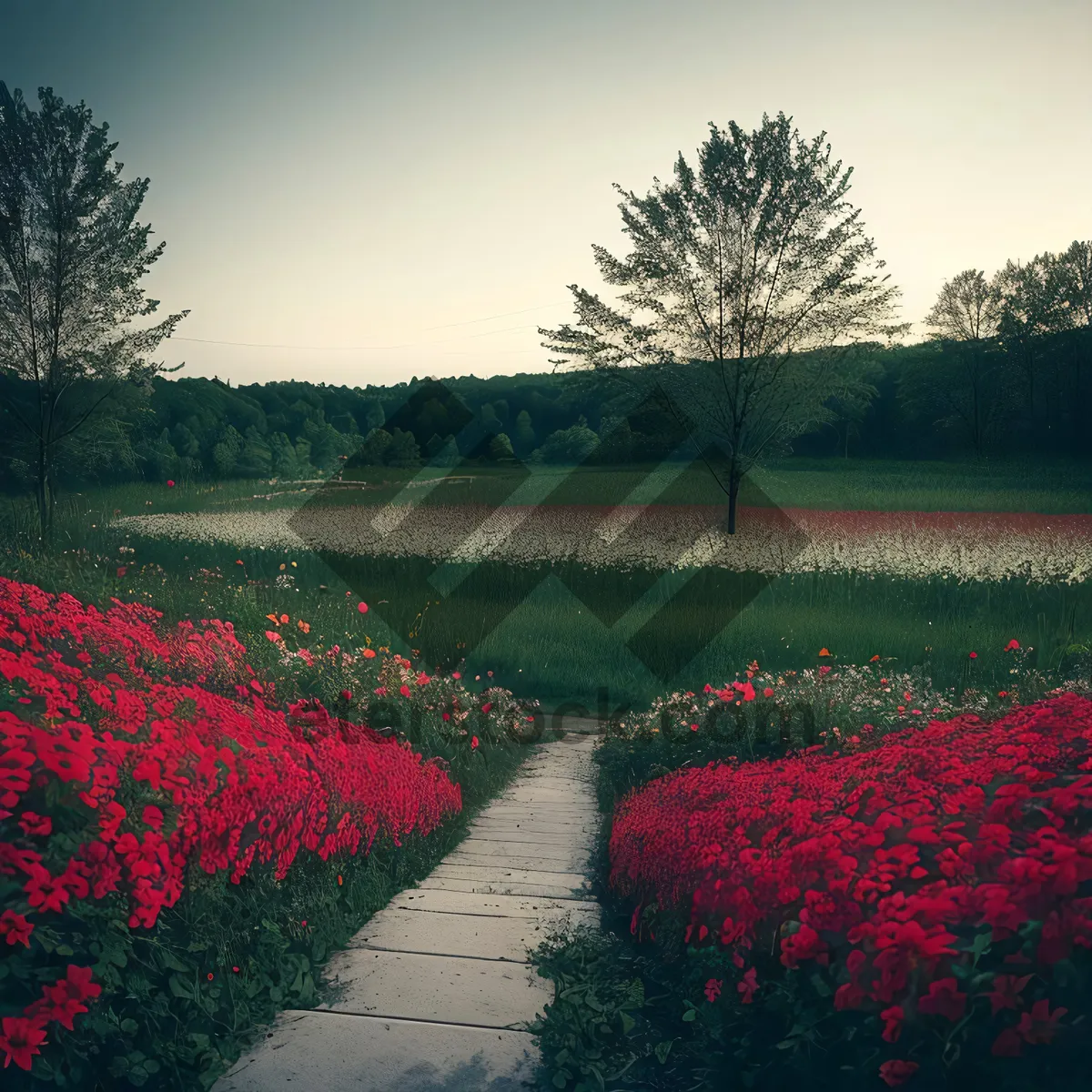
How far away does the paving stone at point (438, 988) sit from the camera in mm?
2332

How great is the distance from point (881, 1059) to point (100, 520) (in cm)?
1318

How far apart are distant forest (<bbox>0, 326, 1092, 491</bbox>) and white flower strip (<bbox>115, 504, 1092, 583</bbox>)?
72.0 inches

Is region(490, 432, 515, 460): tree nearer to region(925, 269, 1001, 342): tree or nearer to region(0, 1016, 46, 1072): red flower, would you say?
region(925, 269, 1001, 342): tree

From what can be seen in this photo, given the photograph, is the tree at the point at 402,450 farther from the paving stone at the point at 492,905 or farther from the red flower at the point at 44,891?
the red flower at the point at 44,891

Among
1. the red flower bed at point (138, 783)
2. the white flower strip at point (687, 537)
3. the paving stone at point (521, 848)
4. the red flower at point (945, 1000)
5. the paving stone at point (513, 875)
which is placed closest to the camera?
the red flower at point (945, 1000)

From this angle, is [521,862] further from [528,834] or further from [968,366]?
[968,366]

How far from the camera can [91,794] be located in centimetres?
228

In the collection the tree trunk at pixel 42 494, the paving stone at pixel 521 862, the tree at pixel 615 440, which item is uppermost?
the tree at pixel 615 440

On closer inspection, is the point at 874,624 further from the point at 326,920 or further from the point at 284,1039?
the point at 284,1039

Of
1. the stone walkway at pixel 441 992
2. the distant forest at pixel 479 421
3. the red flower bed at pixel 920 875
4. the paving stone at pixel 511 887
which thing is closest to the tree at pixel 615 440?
the distant forest at pixel 479 421

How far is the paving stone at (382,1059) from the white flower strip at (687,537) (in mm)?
8525

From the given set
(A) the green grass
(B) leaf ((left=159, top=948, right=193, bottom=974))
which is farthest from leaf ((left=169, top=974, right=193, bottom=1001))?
(A) the green grass

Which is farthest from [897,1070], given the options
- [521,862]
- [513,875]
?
[521,862]

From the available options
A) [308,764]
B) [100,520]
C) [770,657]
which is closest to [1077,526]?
[770,657]
